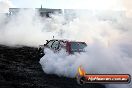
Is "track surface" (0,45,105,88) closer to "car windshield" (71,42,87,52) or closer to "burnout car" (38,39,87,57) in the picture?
"burnout car" (38,39,87,57)

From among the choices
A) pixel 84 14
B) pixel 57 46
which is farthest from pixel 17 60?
pixel 84 14

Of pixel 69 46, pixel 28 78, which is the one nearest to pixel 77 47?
pixel 69 46

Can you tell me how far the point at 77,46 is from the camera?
648 inches

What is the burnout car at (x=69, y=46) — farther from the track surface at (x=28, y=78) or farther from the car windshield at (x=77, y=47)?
the track surface at (x=28, y=78)

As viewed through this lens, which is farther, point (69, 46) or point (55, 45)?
point (55, 45)

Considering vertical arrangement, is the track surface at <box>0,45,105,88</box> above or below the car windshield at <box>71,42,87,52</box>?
below

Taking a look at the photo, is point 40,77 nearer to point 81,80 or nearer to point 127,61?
point 127,61

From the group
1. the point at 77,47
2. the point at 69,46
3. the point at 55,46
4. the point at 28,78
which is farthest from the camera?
the point at 55,46

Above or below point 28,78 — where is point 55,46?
above

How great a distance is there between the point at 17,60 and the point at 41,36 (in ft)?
56.0

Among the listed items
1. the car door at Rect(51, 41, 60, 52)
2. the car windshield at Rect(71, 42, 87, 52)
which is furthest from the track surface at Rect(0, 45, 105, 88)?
the car windshield at Rect(71, 42, 87, 52)

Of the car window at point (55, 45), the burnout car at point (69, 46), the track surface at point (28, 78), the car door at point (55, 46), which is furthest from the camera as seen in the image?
the car window at point (55, 45)

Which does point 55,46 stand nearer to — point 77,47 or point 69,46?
point 69,46

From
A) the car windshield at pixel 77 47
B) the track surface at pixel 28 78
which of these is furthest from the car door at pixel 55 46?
the track surface at pixel 28 78
